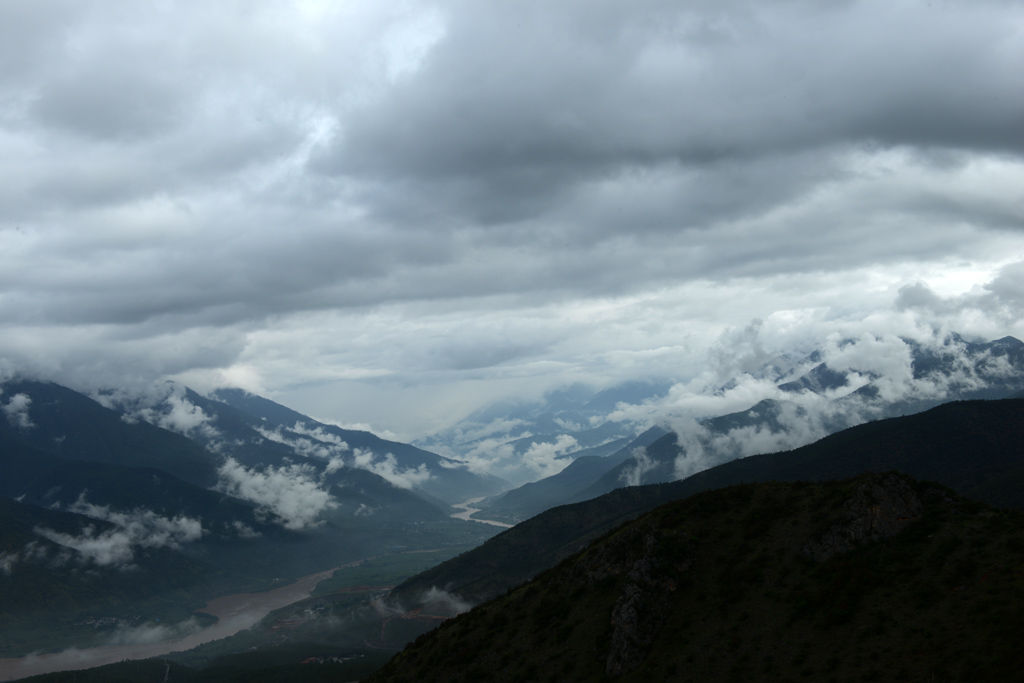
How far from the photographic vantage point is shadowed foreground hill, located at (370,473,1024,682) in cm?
5628

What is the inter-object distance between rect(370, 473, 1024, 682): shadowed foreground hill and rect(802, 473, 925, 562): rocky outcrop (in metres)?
0.17

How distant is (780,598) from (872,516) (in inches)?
614

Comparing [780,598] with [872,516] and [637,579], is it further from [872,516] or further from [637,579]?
[637,579]

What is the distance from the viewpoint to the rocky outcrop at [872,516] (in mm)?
73875

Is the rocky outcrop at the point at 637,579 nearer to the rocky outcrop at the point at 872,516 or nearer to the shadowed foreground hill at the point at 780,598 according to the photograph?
the shadowed foreground hill at the point at 780,598

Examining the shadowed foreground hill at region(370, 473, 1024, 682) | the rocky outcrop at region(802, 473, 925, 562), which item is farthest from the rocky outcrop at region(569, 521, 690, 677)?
the rocky outcrop at region(802, 473, 925, 562)

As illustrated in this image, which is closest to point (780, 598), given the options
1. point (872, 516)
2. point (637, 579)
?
point (872, 516)

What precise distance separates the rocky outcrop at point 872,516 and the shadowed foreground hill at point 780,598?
0.17 m

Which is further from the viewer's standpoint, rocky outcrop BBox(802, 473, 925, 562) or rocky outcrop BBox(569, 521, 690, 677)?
rocky outcrop BBox(569, 521, 690, 677)

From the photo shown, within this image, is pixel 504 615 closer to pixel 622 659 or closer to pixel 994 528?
pixel 622 659

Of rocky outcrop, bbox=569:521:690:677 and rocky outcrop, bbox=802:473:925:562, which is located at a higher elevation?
rocky outcrop, bbox=802:473:925:562

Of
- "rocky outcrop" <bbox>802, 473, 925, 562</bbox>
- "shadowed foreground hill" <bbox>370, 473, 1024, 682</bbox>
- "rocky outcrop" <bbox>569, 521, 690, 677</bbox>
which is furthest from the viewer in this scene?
"rocky outcrop" <bbox>569, 521, 690, 677</bbox>

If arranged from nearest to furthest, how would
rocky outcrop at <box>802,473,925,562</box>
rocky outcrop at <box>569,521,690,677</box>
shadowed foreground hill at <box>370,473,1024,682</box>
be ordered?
shadowed foreground hill at <box>370,473,1024,682</box>, rocky outcrop at <box>802,473,925,562</box>, rocky outcrop at <box>569,521,690,677</box>

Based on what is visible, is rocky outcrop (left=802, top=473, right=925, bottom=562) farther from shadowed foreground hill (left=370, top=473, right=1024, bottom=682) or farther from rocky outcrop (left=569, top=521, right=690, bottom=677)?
rocky outcrop (left=569, top=521, right=690, bottom=677)
